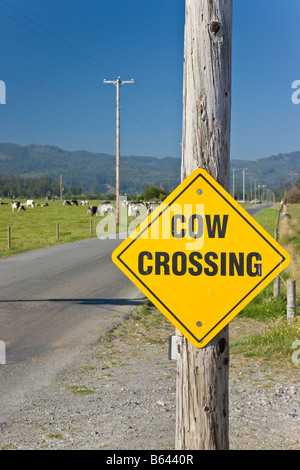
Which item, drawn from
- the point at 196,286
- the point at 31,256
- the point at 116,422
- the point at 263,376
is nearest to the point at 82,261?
the point at 31,256

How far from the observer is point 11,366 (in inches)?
291

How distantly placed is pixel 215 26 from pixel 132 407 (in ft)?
12.7

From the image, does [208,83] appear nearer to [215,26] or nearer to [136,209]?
[215,26]

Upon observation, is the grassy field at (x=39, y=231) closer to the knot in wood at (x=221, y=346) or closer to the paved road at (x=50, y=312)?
the paved road at (x=50, y=312)

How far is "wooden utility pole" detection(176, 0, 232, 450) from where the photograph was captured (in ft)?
11.2

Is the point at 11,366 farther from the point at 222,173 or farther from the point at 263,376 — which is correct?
the point at 222,173

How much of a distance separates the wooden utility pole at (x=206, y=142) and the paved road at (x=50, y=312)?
275 centimetres

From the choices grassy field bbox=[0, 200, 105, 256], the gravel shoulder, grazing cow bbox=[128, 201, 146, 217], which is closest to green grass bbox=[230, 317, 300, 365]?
the gravel shoulder

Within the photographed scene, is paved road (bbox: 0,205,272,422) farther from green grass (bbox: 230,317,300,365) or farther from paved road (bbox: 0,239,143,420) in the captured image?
green grass (bbox: 230,317,300,365)

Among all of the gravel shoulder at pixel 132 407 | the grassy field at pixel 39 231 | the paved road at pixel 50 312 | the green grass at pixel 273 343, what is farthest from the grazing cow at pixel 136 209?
the gravel shoulder at pixel 132 407

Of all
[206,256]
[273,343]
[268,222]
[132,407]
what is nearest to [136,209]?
[268,222]

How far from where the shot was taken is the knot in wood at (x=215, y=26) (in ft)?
11.4

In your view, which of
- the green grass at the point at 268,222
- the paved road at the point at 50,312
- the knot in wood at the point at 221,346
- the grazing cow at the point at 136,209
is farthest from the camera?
the grazing cow at the point at 136,209
